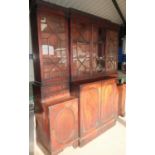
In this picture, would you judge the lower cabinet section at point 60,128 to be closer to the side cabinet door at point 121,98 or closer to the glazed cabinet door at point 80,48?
the glazed cabinet door at point 80,48

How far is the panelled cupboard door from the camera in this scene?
Answer: 2.17 meters

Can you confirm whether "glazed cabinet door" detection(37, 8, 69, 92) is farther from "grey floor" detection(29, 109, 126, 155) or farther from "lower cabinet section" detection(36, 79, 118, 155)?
"grey floor" detection(29, 109, 126, 155)

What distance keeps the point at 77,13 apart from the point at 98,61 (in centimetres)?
100

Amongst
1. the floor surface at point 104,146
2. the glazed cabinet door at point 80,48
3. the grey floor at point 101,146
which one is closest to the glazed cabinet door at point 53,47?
the glazed cabinet door at point 80,48

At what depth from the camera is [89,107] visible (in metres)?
2.28

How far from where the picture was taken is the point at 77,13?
211 cm

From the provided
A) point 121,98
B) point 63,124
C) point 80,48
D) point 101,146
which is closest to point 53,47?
point 80,48

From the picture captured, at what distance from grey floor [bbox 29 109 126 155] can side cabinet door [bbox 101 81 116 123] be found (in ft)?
1.00

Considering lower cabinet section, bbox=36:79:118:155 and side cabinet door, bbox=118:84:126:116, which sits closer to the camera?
lower cabinet section, bbox=36:79:118:155

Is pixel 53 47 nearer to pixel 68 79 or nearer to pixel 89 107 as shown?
pixel 68 79

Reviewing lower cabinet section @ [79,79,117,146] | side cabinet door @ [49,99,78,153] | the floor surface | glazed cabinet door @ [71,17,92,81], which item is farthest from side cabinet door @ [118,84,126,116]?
side cabinet door @ [49,99,78,153]

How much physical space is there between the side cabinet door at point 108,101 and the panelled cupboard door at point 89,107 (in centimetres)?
14

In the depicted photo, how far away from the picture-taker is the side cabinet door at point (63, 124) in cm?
183
